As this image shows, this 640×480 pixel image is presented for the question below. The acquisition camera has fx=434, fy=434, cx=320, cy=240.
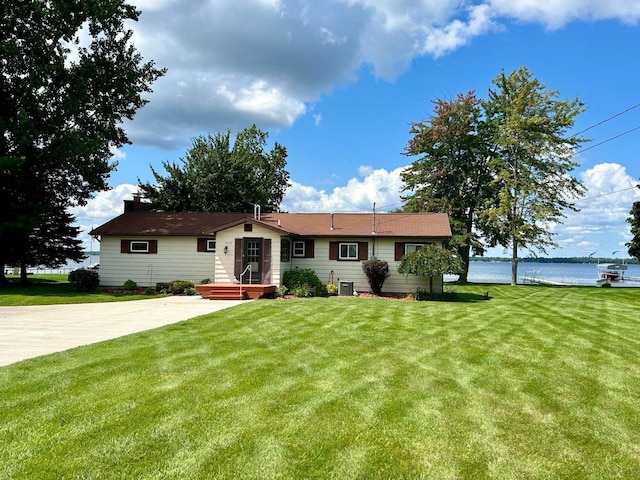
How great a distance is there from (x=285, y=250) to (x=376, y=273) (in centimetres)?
406

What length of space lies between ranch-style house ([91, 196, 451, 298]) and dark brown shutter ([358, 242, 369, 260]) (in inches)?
1.8

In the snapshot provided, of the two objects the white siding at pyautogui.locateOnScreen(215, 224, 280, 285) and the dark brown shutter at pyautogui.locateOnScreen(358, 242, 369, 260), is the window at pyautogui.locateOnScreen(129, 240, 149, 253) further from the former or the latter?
the dark brown shutter at pyautogui.locateOnScreen(358, 242, 369, 260)

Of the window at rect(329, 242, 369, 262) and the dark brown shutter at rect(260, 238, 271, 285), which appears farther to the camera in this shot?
the window at rect(329, 242, 369, 262)

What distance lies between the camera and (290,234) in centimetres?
1841

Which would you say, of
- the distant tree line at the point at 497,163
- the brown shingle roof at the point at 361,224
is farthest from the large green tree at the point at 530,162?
the brown shingle roof at the point at 361,224

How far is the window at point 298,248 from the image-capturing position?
65.0 ft

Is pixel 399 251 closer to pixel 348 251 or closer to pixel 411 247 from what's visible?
pixel 411 247

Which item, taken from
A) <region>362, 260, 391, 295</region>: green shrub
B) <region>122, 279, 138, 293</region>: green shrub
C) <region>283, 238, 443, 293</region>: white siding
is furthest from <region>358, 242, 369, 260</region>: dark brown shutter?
<region>122, 279, 138, 293</region>: green shrub

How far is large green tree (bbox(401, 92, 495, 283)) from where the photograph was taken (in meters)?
29.8

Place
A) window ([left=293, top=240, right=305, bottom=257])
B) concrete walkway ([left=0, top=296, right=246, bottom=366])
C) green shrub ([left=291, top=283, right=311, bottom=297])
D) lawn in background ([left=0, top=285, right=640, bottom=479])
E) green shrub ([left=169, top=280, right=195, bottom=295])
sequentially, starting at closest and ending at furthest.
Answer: lawn in background ([left=0, top=285, right=640, bottom=479]), concrete walkway ([left=0, top=296, right=246, bottom=366]), green shrub ([left=291, top=283, right=311, bottom=297]), green shrub ([left=169, top=280, right=195, bottom=295]), window ([left=293, top=240, right=305, bottom=257])

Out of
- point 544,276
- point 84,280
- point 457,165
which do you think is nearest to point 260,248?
point 84,280

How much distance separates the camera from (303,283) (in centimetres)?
1797

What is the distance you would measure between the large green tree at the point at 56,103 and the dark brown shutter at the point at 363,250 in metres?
12.5

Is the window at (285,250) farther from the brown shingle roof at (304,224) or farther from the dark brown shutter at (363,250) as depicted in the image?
the dark brown shutter at (363,250)
